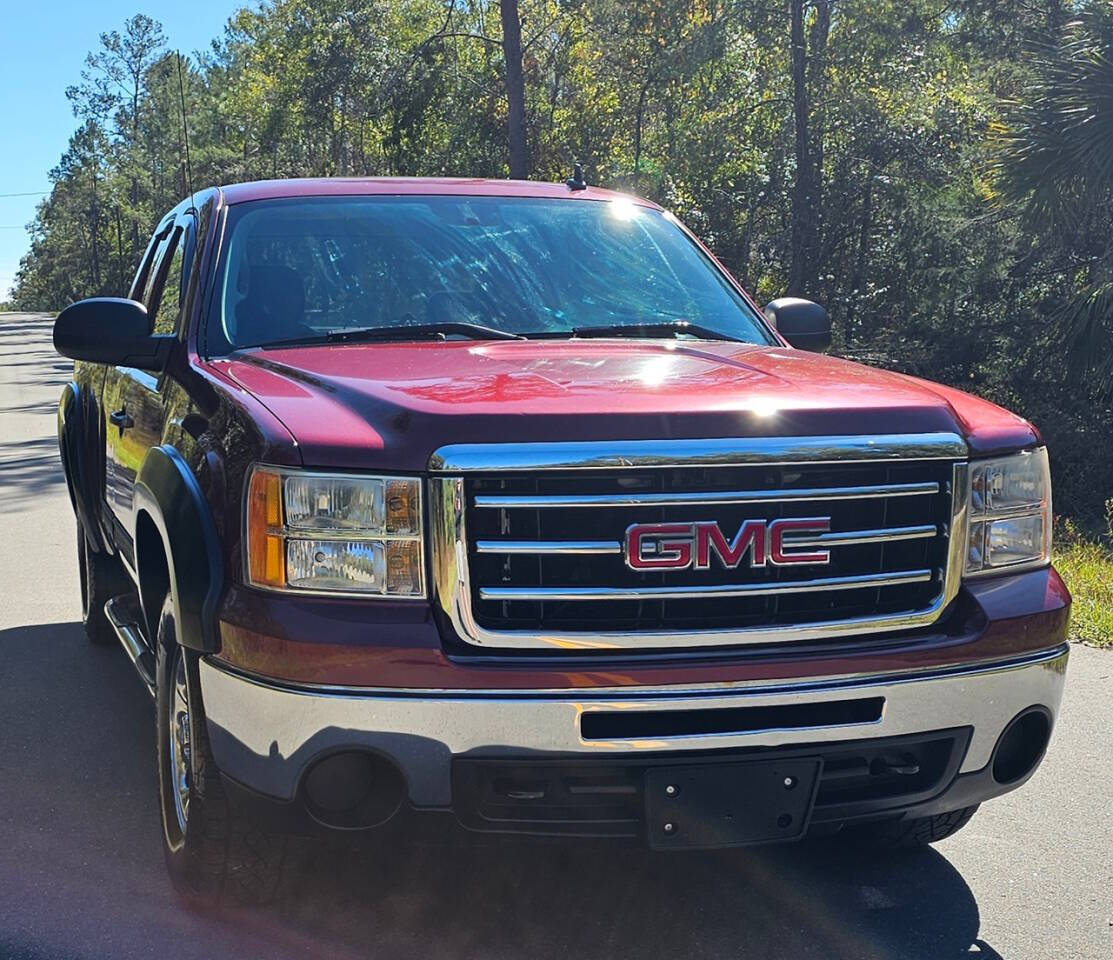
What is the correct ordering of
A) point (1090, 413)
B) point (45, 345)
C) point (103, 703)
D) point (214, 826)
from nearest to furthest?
point (214, 826) → point (103, 703) → point (1090, 413) → point (45, 345)

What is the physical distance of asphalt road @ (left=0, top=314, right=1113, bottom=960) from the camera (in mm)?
3121

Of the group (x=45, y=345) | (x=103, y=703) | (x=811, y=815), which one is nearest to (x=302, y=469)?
(x=811, y=815)

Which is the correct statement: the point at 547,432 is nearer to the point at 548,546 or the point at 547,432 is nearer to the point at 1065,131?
the point at 548,546

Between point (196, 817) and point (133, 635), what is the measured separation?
53.2 inches

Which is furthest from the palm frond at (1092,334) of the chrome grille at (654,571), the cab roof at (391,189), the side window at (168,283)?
the chrome grille at (654,571)

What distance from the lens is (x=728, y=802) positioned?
279 cm

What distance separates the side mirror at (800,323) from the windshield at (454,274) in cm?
17

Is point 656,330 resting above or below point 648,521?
above

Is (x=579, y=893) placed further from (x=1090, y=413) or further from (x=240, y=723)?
(x=1090, y=413)

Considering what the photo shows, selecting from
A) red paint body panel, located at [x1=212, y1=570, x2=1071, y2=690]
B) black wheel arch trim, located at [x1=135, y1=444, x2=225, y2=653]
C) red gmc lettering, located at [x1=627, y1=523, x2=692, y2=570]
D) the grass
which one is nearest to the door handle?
black wheel arch trim, located at [x1=135, y1=444, x2=225, y2=653]

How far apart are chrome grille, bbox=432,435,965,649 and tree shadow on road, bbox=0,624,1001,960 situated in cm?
48

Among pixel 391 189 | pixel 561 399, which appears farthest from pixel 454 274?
pixel 561 399

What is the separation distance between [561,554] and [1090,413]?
1414cm

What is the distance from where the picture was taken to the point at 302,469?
8.93ft
